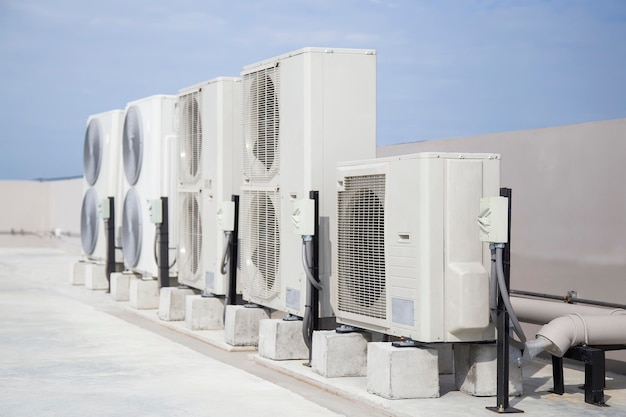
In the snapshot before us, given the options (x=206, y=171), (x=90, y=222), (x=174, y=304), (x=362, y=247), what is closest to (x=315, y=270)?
(x=362, y=247)

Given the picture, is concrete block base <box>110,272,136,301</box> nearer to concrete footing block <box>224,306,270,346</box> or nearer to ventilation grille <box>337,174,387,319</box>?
concrete footing block <box>224,306,270,346</box>

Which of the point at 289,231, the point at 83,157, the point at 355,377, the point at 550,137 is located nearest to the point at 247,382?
the point at 355,377

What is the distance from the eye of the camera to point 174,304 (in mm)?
12625

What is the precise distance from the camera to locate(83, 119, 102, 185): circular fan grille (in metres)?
17.7

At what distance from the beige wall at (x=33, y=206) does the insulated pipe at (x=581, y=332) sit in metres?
23.5

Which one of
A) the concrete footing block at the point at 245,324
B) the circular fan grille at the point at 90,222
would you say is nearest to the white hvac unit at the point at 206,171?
the concrete footing block at the point at 245,324

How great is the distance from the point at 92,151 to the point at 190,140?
19.3 feet

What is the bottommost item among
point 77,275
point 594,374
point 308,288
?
point 77,275

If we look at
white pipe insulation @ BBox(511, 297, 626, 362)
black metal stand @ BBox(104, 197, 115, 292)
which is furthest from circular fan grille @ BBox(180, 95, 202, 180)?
white pipe insulation @ BBox(511, 297, 626, 362)

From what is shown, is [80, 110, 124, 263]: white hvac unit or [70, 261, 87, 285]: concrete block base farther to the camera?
[70, 261, 87, 285]: concrete block base

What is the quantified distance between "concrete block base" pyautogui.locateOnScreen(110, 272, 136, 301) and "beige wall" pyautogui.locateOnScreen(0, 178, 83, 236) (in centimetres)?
1463

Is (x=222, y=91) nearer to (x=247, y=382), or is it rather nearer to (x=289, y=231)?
(x=289, y=231)

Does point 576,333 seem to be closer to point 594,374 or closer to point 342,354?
point 594,374

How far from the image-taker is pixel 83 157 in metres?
18.6
